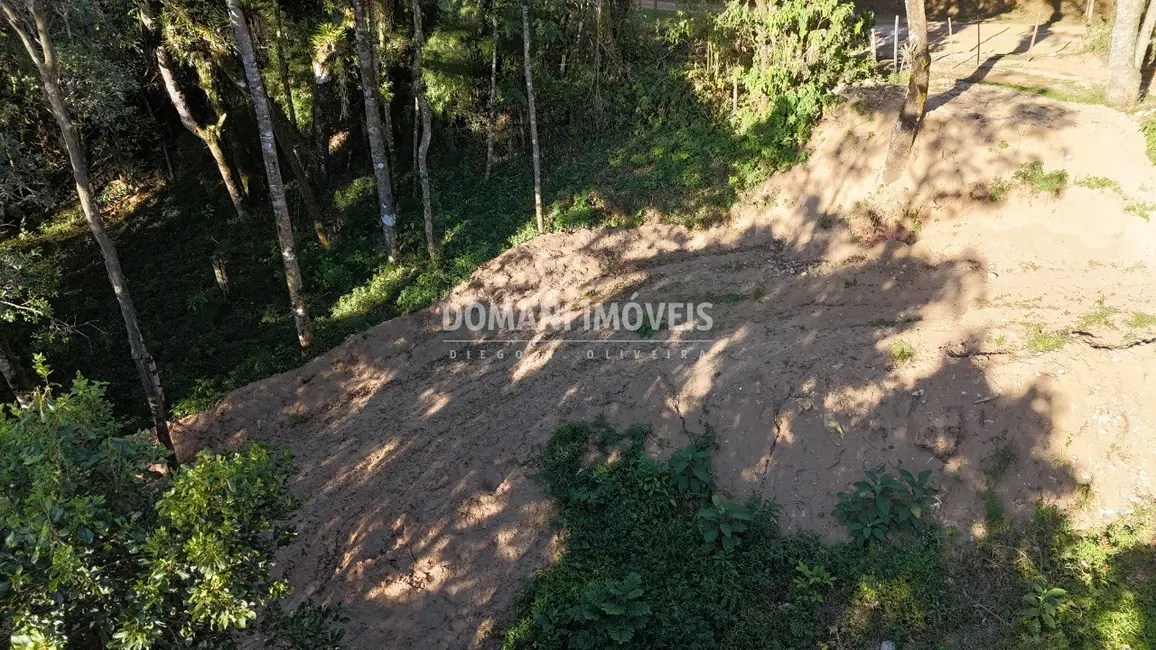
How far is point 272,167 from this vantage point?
1265cm

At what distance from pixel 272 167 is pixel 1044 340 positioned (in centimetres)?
1382

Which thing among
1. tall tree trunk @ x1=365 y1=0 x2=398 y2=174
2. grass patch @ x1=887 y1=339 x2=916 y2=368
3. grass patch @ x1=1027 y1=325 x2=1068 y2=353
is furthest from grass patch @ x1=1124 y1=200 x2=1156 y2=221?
tall tree trunk @ x1=365 y1=0 x2=398 y2=174

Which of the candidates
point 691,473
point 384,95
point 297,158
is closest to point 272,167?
point 297,158

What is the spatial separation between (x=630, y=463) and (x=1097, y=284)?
8999mm

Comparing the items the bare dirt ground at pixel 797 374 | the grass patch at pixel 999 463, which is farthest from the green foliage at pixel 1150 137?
the grass patch at pixel 999 463

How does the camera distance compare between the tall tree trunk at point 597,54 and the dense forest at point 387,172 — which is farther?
the tall tree trunk at point 597,54

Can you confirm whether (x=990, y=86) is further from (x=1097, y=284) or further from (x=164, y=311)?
(x=164, y=311)

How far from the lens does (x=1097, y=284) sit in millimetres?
11789

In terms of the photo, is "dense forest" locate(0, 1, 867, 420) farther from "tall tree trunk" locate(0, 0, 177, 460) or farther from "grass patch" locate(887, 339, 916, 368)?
"grass patch" locate(887, 339, 916, 368)

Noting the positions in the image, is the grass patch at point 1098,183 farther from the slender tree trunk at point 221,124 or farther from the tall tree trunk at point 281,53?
the slender tree trunk at point 221,124

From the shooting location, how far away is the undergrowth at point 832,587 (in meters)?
8.11

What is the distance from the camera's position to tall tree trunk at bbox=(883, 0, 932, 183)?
13.3 m

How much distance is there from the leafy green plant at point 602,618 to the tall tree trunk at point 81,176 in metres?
6.00

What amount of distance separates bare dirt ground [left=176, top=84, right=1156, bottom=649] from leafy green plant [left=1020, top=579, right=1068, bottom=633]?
1076mm
